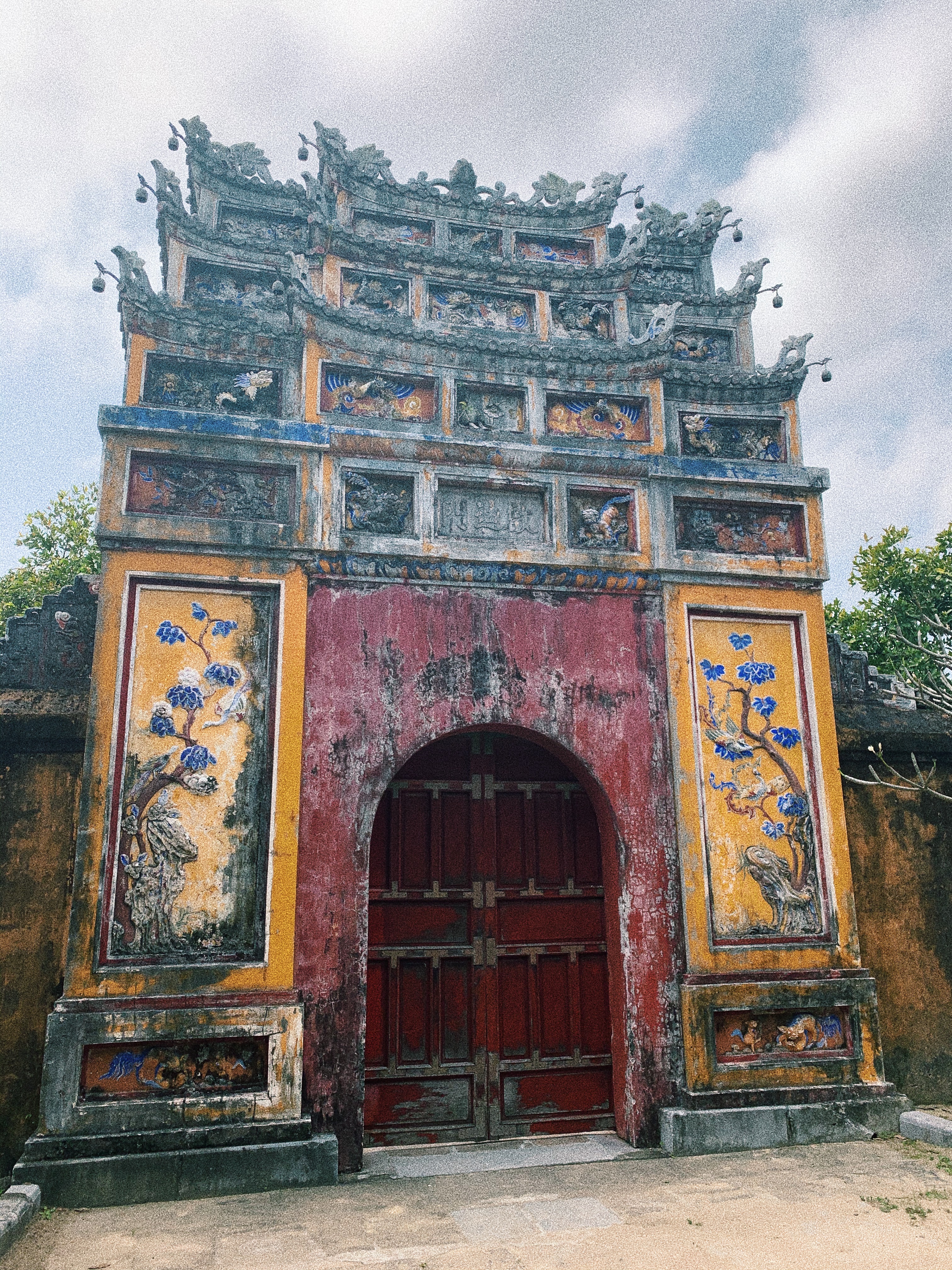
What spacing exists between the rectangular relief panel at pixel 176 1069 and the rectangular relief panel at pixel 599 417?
4.88 metres

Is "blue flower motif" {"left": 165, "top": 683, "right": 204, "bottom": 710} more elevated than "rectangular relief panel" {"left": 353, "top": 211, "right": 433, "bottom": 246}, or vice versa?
"rectangular relief panel" {"left": 353, "top": 211, "right": 433, "bottom": 246}

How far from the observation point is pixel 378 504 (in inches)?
259

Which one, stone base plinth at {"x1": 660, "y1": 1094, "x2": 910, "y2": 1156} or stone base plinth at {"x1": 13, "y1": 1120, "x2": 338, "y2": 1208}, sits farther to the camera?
stone base plinth at {"x1": 660, "y1": 1094, "x2": 910, "y2": 1156}

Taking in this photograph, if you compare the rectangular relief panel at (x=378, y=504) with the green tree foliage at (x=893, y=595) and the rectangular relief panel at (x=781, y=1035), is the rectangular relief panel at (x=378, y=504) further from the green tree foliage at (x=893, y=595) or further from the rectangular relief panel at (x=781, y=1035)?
the green tree foliage at (x=893, y=595)

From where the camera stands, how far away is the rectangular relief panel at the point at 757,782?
638cm

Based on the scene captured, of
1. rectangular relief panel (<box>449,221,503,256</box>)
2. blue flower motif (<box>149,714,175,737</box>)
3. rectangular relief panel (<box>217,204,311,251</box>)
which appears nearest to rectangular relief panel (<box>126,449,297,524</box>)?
blue flower motif (<box>149,714,175,737</box>)

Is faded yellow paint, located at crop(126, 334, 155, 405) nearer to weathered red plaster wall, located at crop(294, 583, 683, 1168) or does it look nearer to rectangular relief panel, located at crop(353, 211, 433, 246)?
weathered red plaster wall, located at crop(294, 583, 683, 1168)

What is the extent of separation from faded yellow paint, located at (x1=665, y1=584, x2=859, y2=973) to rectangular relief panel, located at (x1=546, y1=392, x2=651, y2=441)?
136 centimetres

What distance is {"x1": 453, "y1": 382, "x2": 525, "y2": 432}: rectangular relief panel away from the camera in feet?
23.0

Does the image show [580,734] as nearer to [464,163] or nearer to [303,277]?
[303,277]

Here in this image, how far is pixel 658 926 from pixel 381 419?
4.14 metres

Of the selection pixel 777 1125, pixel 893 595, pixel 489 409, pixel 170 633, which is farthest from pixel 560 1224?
pixel 893 595

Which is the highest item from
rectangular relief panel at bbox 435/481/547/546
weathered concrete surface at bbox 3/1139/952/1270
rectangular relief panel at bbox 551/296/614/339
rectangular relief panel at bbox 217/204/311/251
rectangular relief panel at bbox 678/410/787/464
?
rectangular relief panel at bbox 217/204/311/251

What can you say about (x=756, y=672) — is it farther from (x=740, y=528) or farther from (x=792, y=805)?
(x=740, y=528)
